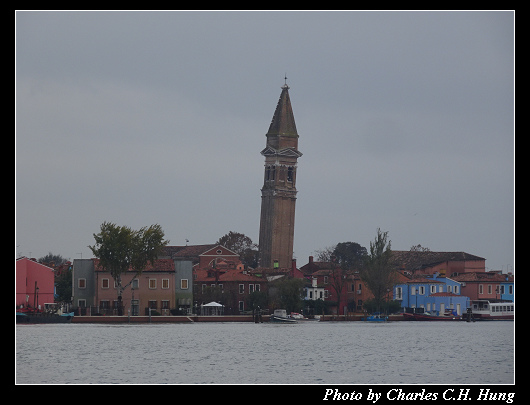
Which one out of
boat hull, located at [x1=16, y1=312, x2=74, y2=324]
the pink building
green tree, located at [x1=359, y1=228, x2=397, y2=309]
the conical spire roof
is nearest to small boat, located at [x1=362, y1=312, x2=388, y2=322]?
green tree, located at [x1=359, y1=228, x2=397, y2=309]

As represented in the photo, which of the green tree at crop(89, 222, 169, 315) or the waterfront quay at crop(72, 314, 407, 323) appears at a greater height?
the green tree at crop(89, 222, 169, 315)

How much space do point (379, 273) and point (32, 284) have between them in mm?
31455

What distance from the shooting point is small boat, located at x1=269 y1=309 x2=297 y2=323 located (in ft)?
294

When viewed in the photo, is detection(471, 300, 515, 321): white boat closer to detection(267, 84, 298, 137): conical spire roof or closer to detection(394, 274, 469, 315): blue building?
detection(394, 274, 469, 315): blue building

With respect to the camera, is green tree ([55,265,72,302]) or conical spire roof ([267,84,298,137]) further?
conical spire roof ([267,84,298,137])

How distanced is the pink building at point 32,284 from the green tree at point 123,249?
14.0 ft

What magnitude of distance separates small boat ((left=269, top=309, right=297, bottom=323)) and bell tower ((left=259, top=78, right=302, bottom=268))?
37695 mm

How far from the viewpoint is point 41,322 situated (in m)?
81.4

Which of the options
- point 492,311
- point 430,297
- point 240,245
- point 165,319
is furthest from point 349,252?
point 165,319

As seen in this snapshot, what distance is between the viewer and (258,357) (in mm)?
49031

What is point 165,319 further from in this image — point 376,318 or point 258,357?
point 258,357
